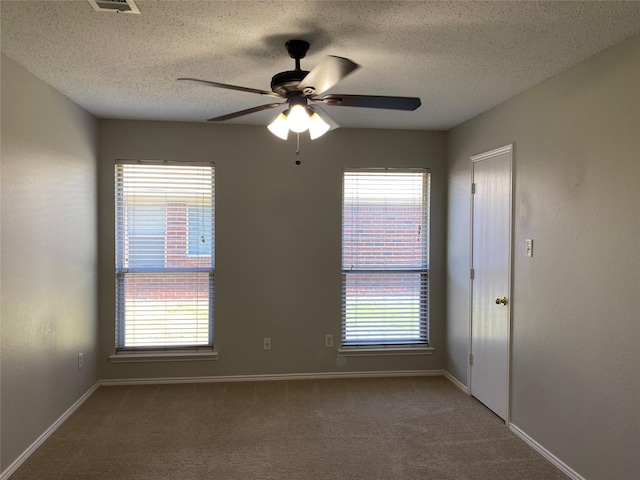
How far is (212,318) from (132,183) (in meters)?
1.47

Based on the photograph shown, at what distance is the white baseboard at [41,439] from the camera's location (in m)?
2.43

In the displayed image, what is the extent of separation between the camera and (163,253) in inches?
154

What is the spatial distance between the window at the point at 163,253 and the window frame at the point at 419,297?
1.31 metres

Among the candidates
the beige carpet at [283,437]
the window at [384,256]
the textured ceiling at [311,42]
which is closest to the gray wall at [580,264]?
the textured ceiling at [311,42]

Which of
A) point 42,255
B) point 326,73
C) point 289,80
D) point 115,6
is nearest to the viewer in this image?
point 326,73

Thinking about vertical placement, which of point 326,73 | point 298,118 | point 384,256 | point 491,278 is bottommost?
point 491,278

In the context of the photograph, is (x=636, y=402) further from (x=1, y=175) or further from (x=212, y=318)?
(x=1, y=175)

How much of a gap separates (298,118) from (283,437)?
85.9 inches

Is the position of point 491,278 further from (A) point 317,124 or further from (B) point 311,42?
(B) point 311,42

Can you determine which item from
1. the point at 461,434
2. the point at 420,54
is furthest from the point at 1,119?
the point at 461,434

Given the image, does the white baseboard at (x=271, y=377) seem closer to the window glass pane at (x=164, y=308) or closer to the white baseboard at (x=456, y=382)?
the white baseboard at (x=456, y=382)

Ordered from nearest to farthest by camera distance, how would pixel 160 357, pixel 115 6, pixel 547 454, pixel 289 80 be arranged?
pixel 115 6 < pixel 289 80 < pixel 547 454 < pixel 160 357

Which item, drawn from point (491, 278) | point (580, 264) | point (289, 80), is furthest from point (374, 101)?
point (491, 278)

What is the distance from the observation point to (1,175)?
2332 millimetres
